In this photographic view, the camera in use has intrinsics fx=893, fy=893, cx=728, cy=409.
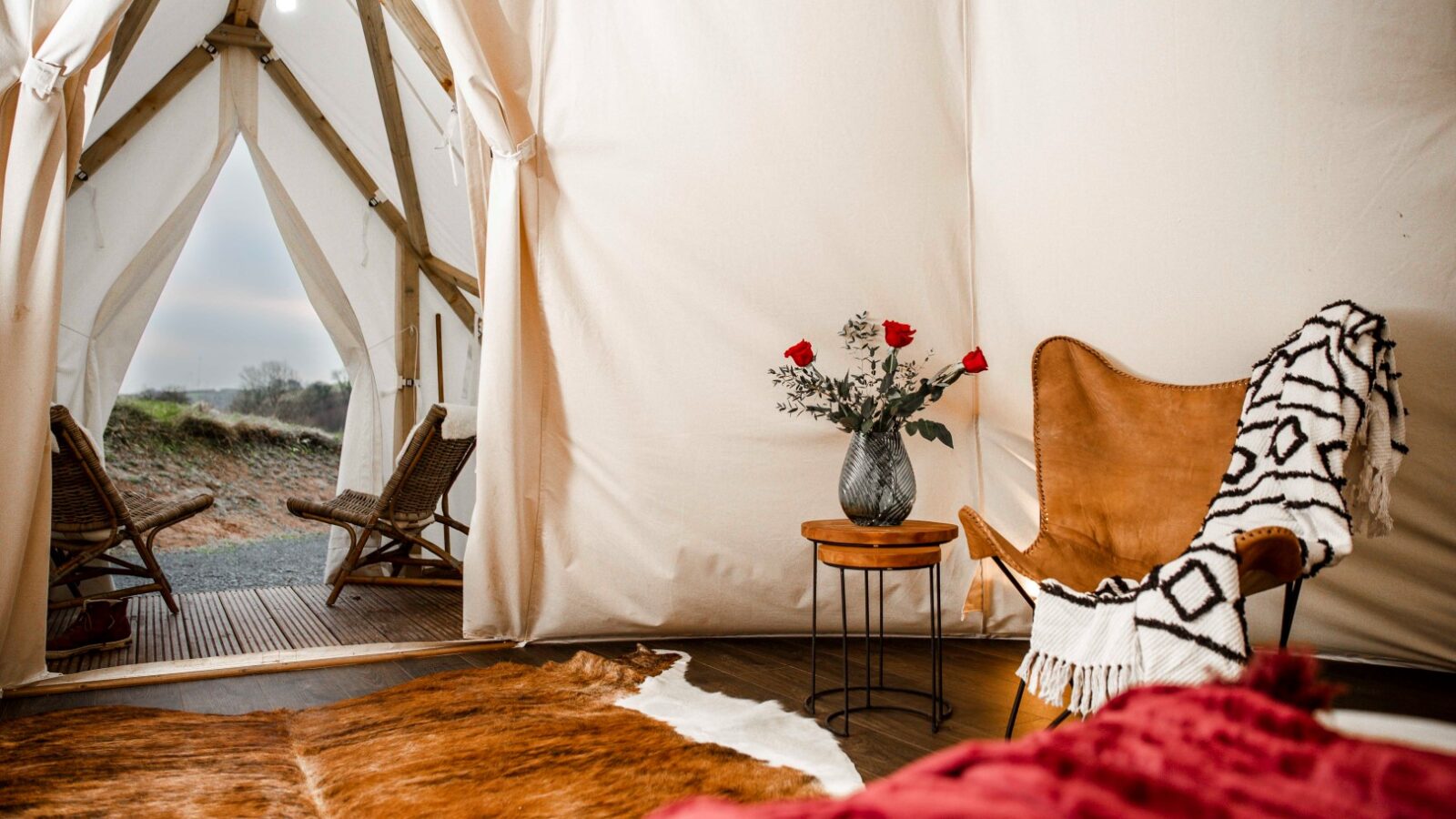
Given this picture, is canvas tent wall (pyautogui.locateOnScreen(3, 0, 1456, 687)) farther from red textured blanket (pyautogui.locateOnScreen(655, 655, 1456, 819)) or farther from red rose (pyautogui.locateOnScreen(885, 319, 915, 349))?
red textured blanket (pyautogui.locateOnScreen(655, 655, 1456, 819))

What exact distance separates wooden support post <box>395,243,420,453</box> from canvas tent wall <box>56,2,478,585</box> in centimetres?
4

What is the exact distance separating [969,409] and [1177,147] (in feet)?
3.54

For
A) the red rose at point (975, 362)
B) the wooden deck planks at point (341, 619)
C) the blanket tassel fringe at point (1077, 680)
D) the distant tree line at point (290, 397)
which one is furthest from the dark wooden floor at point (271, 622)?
the distant tree line at point (290, 397)

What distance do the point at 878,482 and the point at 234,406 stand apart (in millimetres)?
6039

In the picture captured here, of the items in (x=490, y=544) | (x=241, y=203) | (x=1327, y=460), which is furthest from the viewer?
(x=241, y=203)

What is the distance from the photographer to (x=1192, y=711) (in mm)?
576

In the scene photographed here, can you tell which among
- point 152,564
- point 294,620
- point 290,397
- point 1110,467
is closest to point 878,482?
point 1110,467

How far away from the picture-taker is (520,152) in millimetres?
3174

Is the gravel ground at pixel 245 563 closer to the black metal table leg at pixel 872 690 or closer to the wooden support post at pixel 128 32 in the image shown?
the wooden support post at pixel 128 32

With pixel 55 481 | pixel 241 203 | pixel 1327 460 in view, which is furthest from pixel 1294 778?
pixel 241 203

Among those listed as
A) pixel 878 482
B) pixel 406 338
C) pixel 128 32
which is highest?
pixel 128 32

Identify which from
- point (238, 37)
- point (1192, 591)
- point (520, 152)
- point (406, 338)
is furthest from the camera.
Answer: point (406, 338)

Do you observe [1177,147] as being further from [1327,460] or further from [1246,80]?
[1327,460]

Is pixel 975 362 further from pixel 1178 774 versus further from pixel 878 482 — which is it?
pixel 1178 774
